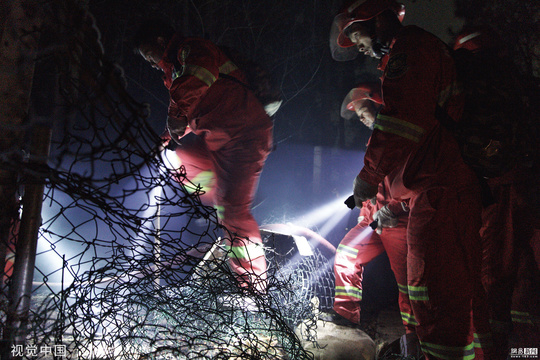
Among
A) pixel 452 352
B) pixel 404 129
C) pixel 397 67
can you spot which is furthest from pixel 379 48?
pixel 452 352

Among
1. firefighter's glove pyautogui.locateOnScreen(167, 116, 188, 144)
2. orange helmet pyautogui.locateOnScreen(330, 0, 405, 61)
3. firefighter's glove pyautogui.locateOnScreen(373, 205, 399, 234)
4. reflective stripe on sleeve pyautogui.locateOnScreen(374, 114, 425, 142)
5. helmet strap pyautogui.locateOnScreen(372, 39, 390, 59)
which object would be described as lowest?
firefighter's glove pyautogui.locateOnScreen(373, 205, 399, 234)

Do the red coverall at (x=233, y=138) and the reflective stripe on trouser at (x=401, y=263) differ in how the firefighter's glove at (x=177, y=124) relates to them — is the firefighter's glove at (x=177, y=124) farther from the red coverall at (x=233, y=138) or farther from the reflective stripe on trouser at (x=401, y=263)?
the reflective stripe on trouser at (x=401, y=263)

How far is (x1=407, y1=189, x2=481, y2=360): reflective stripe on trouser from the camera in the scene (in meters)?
1.91

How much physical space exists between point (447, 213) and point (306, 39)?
670 centimetres

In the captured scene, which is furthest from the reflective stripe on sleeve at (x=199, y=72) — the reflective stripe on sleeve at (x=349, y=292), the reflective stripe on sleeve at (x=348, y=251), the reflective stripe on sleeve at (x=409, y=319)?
the reflective stripe on sleeve at (x=409, y=319)

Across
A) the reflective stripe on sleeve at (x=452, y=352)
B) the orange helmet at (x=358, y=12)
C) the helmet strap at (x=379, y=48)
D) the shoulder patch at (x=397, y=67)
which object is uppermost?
the orange helmet at (x=358, y=12)

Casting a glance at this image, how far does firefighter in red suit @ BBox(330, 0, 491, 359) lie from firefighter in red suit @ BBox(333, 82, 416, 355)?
58 centimetres

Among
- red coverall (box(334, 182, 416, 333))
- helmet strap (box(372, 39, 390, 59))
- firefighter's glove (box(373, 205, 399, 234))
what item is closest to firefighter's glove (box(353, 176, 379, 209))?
red coverall (box(334, 182, 416, 333))

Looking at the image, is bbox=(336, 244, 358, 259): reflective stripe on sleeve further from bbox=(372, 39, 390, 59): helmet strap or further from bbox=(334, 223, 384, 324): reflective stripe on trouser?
bbox=(372, 39, 390, 59): helmet strap

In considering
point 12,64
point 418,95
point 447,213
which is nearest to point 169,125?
point 12,64

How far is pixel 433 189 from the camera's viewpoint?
2.10m

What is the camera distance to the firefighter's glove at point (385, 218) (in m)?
2.97

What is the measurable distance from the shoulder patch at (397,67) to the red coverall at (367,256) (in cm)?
108

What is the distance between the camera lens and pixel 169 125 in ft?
10.5
